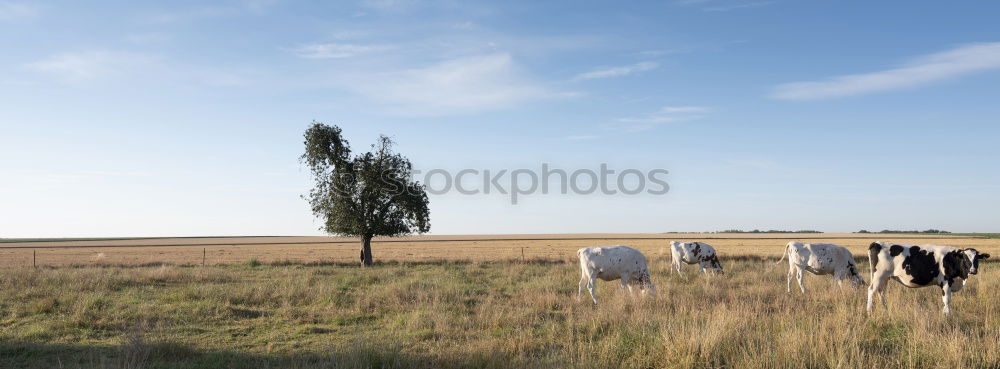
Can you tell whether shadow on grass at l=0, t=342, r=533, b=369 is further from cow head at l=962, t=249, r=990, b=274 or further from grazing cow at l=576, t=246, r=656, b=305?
cow head at l=962, t=249, r=990, b=274

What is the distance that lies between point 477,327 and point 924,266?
9.41 metres

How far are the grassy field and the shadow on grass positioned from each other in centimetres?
3

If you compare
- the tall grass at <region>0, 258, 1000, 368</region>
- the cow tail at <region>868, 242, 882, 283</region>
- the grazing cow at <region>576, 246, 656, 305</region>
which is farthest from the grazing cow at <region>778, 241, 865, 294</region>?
the grazing cow at <region>576, 246, 656, 305</region>

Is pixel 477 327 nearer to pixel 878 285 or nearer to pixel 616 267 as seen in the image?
pixel 616 267

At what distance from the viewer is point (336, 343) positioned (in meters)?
9.88

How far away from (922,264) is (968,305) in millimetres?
1492

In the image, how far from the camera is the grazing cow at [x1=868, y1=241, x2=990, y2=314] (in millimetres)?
12008

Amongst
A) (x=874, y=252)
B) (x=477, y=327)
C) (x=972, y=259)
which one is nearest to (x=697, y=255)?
(x=874, y=252)

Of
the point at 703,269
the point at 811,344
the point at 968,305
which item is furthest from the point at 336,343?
the point at 703,269

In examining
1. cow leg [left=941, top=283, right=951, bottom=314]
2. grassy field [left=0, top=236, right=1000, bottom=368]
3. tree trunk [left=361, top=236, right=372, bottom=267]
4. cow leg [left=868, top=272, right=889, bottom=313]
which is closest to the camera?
grassy field [left=0, top=236, right=1000, bottom=368]

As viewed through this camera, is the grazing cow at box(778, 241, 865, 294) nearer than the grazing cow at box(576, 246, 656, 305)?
No

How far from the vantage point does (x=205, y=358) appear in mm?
8797

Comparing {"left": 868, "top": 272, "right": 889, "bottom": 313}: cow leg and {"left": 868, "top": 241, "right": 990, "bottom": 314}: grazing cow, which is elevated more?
{"left": 868, "top": 241, "right": 990, "bottom": 314}: grazing cow

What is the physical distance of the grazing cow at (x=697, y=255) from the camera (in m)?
23.1
